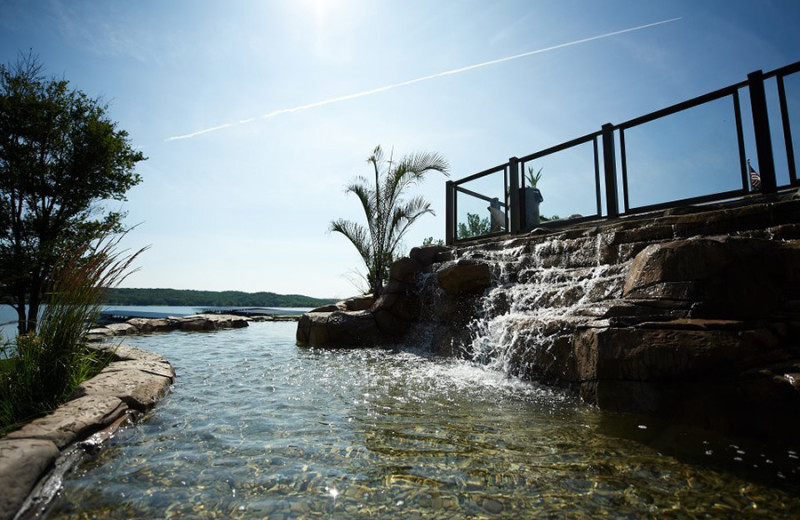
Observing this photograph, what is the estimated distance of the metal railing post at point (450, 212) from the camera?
33.0ft

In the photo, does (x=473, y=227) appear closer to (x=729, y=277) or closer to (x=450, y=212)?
(x=450, y=212)

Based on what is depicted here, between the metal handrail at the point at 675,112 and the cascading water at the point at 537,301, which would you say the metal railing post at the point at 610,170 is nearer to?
the metal handrail at the point at 675,112

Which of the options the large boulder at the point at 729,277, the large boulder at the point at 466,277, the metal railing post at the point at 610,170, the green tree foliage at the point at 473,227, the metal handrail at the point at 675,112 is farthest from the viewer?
the green tree foliage at the point at 473,227

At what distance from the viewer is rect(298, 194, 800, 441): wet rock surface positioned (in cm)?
257

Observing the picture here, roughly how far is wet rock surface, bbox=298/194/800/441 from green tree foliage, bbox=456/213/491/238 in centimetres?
396

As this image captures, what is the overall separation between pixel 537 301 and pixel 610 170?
3238 mm

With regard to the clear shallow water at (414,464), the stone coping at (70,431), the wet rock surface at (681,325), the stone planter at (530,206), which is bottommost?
the clear shallow water at (414,464)

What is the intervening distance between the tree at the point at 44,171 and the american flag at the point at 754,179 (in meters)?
12.4

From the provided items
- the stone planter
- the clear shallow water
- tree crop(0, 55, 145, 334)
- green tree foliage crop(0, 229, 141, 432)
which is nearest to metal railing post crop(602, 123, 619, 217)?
the stone planter

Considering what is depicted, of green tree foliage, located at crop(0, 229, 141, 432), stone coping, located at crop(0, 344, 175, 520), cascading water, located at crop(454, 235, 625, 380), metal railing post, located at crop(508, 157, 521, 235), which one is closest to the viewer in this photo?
stone coping, located at crop(0, 344, 175, 520)

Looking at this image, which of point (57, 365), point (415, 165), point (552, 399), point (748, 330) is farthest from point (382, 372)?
point (415, 165)

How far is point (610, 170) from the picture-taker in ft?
22.4

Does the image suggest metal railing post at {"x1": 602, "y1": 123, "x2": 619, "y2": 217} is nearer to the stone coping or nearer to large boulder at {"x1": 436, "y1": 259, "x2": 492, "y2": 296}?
large boulder at {"x1": 436, "y1": 259, "x2": 492, "y2": 296}

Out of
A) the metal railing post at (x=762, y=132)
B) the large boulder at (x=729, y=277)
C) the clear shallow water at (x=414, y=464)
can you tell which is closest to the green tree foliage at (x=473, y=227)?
the metal railing post at (x=762, y=132)
